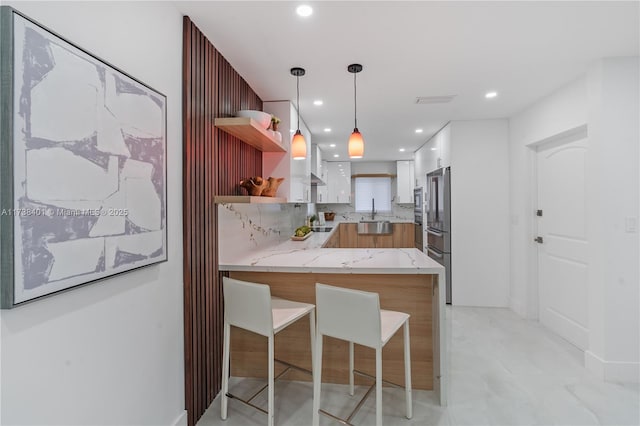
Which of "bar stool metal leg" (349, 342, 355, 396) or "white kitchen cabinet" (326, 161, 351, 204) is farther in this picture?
"white kitchen cabinet" (326, 161, 351, 204)

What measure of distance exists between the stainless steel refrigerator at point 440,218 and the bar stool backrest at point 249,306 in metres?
3.08

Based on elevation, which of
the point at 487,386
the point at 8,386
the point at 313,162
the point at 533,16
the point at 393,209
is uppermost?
the point at 533,16

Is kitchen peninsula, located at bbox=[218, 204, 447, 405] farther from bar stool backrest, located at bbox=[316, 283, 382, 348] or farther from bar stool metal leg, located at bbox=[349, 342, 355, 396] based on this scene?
bar stool backrest, located at bbox=[316, 283, 382, 348]

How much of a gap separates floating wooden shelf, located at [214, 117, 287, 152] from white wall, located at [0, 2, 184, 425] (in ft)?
1.39

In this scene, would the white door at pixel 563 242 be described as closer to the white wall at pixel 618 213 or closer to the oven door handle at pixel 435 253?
the white wall at pixel 618 213

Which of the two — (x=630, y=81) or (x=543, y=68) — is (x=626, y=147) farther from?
(x=543, y=68)

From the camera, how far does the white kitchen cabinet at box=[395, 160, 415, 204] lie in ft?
22.8

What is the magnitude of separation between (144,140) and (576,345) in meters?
3.76

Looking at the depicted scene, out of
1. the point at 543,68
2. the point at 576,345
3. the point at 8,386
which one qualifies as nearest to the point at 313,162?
the point at 543,68

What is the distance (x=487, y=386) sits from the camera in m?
2.23

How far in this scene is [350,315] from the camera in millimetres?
1652

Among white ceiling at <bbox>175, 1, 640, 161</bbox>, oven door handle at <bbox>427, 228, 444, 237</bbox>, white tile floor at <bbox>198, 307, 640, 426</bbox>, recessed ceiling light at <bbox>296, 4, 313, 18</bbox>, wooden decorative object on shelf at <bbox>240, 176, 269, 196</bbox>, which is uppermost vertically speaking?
white ceiling at <bbox>175, 1, 640, 161</bbox>

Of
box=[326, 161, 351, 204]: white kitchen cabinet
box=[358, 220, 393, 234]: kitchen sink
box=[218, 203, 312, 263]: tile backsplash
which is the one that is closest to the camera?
box=[218, 203, 312, 263]: tile backsplash

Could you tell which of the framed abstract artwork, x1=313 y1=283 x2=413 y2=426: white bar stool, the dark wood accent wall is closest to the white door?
x1=313 y1=283 x2=413 y2=426: white bar stool
